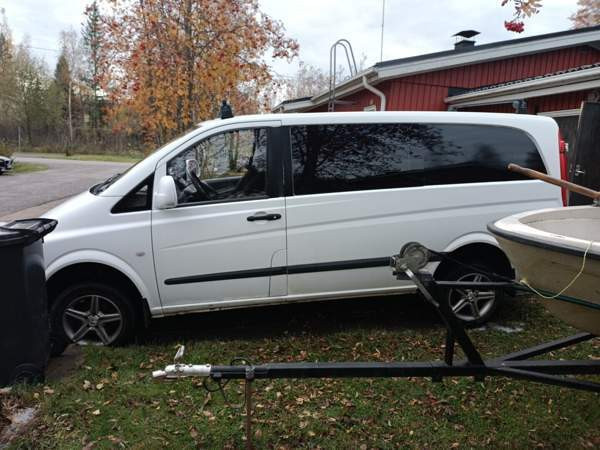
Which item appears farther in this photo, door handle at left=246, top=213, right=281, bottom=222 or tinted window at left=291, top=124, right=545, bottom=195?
tinted window at left=291, top=124, right=545, bottom=195

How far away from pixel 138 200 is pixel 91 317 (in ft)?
3.33

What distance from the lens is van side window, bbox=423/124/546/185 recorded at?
4.09 m

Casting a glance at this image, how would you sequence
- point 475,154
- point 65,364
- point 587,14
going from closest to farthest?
point 65,364 → point 475,154 → point 587,14

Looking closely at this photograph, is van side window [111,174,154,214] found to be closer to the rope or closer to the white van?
the white van

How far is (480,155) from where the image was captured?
415cm

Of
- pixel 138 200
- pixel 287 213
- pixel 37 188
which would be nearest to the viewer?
pixel 138 200

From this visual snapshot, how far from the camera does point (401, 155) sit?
4055 mm

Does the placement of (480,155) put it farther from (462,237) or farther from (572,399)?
(572,399)

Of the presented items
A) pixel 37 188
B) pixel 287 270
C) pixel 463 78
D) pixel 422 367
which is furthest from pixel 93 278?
pixel 37 188

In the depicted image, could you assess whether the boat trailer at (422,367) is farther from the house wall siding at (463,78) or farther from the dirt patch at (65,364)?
the house wall siding at (463,78)

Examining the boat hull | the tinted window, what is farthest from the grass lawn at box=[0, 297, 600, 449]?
the tinted window

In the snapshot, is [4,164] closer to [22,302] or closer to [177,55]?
[177,55]

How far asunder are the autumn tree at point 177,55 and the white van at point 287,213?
5.02 metres

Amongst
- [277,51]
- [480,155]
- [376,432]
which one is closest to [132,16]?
[277,51]
